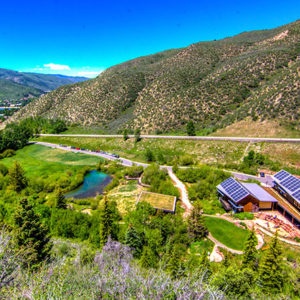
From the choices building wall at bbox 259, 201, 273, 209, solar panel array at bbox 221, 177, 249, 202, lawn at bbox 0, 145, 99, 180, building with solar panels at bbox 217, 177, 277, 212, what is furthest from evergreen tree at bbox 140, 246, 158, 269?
lawn at bbox 0, 145, 99, 180

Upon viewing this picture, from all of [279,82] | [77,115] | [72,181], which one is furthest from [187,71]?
[72,181]

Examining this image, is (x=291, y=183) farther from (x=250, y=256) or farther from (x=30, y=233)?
(x=30, y=233)

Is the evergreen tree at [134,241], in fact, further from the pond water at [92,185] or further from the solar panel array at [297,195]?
the pond water at [92,185]

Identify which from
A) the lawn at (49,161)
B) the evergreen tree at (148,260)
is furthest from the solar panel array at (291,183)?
the lawn at (49,161)

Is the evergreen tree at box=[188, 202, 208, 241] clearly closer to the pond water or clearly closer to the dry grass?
the pond water

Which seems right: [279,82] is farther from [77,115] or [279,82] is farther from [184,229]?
[77,115]

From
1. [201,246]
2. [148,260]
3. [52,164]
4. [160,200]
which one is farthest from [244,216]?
[52,164]
